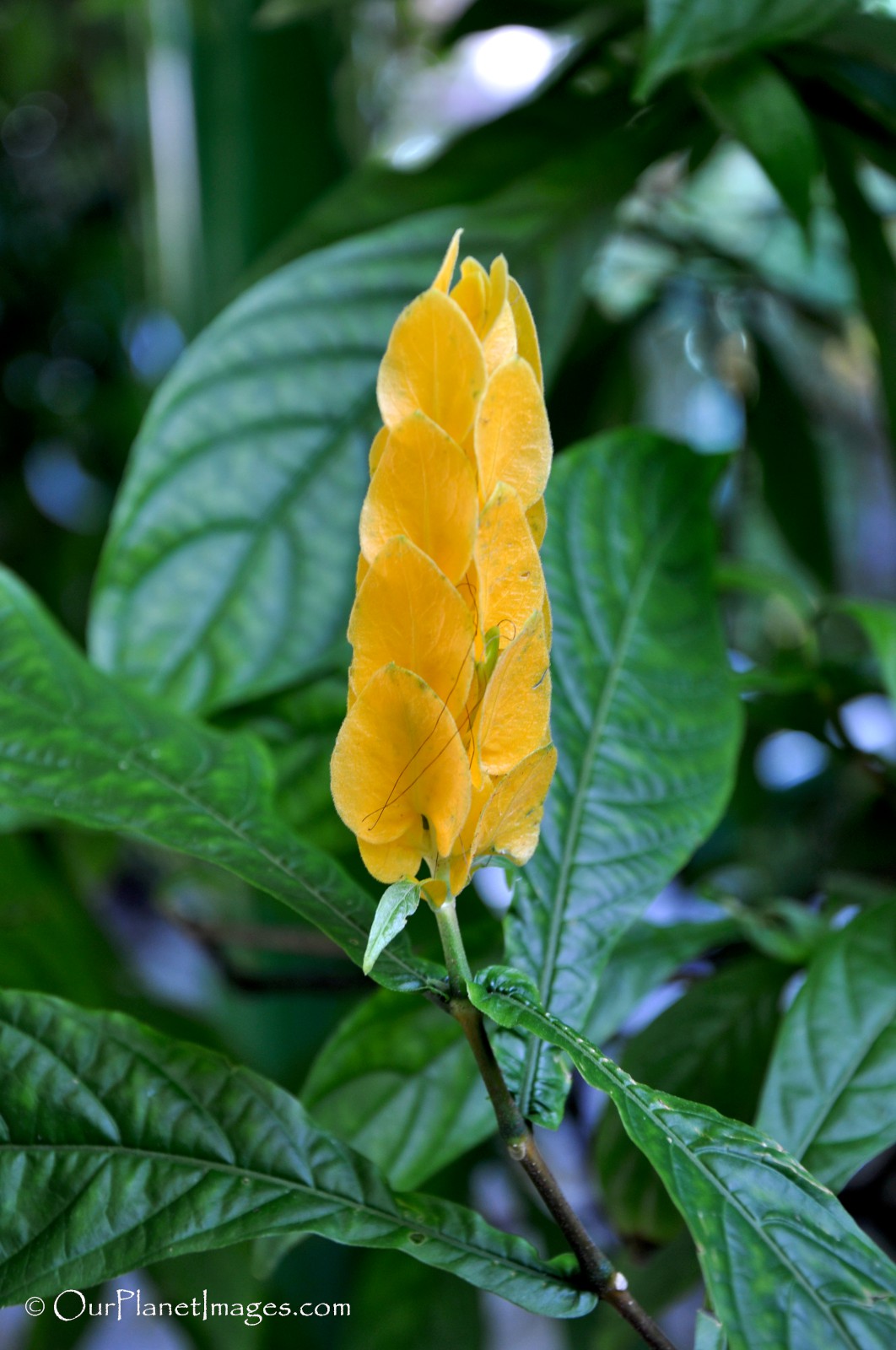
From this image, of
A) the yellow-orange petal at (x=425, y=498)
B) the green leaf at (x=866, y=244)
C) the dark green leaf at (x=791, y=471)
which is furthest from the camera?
the dark green leaf at (x=791, y=471)

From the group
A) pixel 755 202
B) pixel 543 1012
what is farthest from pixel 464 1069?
pixel 755 202

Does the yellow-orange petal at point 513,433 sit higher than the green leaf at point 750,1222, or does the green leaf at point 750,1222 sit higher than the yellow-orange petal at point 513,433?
the yellow-orange petal at point 513,433

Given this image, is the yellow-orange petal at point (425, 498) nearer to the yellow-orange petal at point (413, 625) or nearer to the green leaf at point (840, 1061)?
the yellow-orange petal at point (413, 625)

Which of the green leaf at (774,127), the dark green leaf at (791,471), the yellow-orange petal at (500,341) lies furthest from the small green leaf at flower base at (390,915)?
the dark green leaf at (791,471)

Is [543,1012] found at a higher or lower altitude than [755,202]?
higher

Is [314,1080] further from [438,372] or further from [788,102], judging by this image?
[788,102]

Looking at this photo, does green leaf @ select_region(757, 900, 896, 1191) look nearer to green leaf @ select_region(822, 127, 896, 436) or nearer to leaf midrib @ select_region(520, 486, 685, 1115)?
leaf midrib @ select_region(520, 486, 685, 1115)

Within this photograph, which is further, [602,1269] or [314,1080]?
[314,1080]
